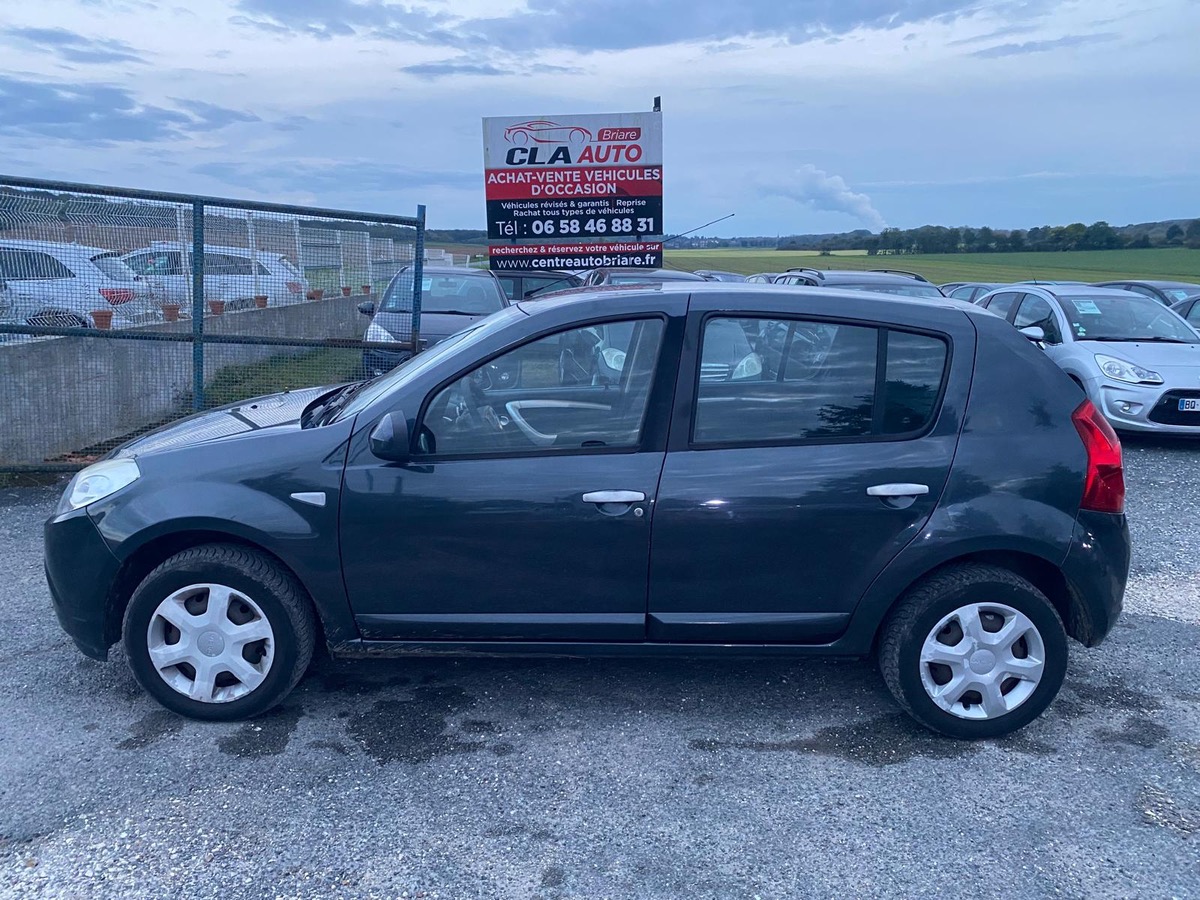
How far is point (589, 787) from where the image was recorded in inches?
132

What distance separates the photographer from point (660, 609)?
366cm

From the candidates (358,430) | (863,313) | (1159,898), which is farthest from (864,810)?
(358,430)

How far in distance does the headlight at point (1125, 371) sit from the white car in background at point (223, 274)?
7.81 metres

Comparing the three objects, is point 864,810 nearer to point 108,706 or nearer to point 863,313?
point 863,313

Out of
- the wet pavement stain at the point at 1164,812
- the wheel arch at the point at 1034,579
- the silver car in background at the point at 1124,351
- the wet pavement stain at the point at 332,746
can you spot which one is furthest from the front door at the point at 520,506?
the silver car in background at the point at 1124,351

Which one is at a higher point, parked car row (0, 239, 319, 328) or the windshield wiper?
parked car row (0, 239, 319, 328)

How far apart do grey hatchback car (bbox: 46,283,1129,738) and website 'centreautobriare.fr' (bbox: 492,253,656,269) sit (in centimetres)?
1217

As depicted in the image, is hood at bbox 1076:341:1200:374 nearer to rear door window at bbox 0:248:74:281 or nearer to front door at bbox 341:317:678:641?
front door at bbox 341:317:678:641

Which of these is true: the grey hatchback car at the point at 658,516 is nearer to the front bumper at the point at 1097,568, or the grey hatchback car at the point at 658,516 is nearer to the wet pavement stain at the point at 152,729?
the front bumper at the point at 1097,568

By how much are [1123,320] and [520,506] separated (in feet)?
31.2

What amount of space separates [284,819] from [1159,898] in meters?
2.72

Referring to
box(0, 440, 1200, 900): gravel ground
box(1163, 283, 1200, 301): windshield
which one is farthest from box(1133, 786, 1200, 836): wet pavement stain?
box(1163, 283, 1200, 301): windshield

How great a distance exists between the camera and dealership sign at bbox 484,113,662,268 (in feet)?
49.4

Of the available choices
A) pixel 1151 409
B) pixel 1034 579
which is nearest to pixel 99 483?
pixel 1034 579
